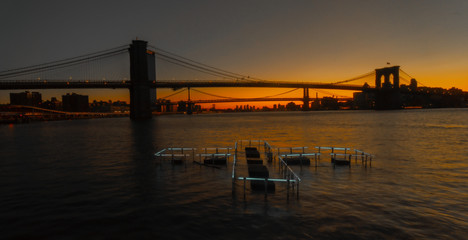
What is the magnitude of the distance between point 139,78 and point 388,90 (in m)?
125

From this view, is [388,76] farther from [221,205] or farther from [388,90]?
[221,205]

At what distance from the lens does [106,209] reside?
11.0m

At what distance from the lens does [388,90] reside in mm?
151375

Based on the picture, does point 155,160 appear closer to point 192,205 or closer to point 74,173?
point 74,173

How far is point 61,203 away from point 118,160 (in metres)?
11.5

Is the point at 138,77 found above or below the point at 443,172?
above

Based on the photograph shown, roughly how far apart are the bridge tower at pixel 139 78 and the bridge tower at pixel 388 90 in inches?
4584

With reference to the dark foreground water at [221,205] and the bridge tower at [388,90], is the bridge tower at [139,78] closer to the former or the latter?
the dark foreground water at [221,205]

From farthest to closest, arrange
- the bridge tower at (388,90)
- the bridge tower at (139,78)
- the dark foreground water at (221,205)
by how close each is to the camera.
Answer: the bridge tower at (388,90) < the bridge tower at (139,78) < the dark foreground water at (221,205)

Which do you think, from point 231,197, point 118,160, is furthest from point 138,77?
point 231,197

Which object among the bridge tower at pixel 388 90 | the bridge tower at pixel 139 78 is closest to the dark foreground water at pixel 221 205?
the bridge tower at pixel 139 78

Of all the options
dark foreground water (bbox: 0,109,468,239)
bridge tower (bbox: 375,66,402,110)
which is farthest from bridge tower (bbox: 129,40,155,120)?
bridge tower (bbox: 375,66,402,110)

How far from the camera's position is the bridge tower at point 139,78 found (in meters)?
89.2

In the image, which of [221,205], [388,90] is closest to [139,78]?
[221,205]
